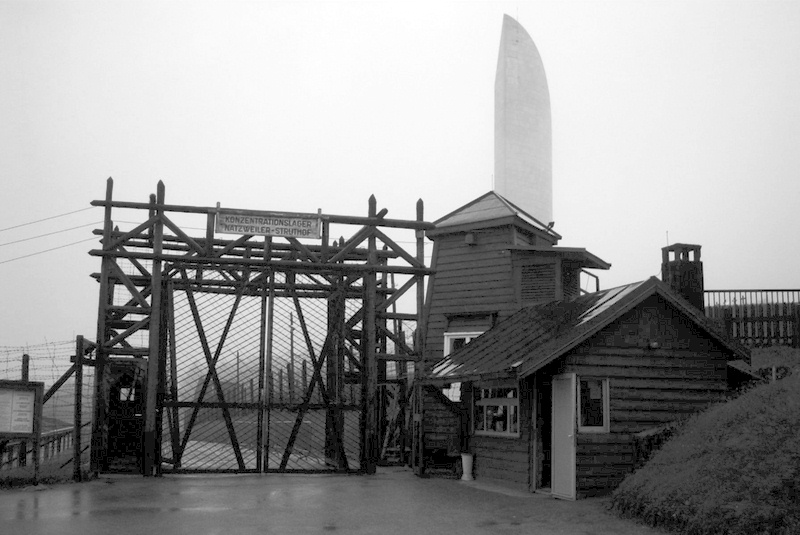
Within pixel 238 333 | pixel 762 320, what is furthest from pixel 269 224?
pixel 762 320

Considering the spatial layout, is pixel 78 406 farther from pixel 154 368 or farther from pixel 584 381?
pixel 584 381

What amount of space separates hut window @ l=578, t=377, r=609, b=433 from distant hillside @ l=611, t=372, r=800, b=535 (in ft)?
5.09

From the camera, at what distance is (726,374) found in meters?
17.3

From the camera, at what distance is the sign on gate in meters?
20.1

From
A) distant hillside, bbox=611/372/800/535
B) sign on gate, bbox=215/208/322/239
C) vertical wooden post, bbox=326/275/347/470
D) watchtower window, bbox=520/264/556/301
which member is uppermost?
sign on gate, bbox=215/208/322/239

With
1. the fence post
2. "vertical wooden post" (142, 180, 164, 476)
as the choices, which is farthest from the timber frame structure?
the fence post

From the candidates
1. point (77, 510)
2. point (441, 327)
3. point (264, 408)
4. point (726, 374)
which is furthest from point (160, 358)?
point (726, 374)

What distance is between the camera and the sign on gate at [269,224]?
20.1 metres

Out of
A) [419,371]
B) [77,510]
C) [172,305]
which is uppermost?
[172,305]

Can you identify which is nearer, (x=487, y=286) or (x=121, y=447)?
(x=121, y=447)

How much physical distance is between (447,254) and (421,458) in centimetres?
842

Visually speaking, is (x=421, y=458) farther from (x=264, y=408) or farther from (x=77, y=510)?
(x=77, y=510)

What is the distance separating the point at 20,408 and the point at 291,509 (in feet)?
20.7

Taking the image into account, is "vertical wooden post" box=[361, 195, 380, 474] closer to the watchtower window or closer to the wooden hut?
the wooden hut
